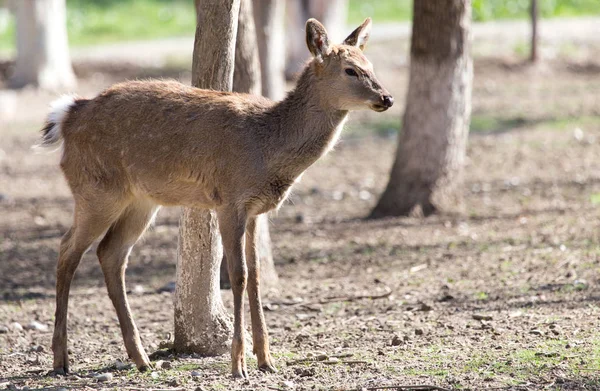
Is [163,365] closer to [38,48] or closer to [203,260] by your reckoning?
[203,260]

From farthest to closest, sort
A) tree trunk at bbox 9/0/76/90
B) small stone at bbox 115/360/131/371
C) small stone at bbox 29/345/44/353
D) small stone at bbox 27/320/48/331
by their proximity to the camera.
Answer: tree trunk at bbox 9/0/76/90 → small stone at bbox 27/320/48/331 → small stone at bbox 29/345/44/353 → small stone at bbox 115/360/131/371

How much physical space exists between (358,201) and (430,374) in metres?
5.73

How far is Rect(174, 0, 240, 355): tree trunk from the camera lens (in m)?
6.36

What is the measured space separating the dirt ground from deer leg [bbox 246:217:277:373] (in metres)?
0.15

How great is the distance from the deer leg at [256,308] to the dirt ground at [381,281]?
152mm

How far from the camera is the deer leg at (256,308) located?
20.1 feet

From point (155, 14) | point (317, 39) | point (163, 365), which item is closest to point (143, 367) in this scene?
point (163, 365)

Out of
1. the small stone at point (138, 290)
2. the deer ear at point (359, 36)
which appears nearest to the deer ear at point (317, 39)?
the deer ear at point (359, 36)

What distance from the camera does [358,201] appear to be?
37.5 ft

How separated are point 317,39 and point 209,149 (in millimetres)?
941

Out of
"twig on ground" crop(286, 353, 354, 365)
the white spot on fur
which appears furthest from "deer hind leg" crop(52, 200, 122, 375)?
"twig on ground" crop(286, 353, 354, 365)

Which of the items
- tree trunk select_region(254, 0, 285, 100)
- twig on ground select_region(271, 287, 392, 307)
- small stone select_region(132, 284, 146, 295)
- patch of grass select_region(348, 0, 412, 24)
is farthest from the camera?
patch of grass select_region(348, 0, 412, 24)

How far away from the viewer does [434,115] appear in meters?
9.99

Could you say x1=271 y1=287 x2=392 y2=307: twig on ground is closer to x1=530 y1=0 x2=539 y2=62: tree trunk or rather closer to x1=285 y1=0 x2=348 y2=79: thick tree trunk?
x1=285 y1=0 x2=348 y2=79: thick tree trunk
